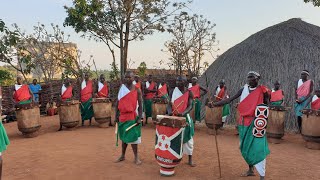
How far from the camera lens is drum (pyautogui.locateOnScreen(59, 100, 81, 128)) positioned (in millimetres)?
9047

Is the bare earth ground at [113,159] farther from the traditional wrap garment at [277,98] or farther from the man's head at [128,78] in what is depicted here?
the man's head at [128,78]

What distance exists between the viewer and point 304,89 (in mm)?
8156

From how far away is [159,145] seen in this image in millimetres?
4996

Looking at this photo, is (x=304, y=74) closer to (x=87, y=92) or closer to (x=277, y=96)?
(x=277, y=96)

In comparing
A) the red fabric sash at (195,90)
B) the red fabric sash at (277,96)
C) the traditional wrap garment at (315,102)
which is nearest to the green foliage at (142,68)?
the red fabric sash at (195,90)

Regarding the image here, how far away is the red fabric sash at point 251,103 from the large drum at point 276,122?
3.40 m

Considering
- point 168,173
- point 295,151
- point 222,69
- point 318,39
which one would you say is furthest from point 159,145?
point 318,39

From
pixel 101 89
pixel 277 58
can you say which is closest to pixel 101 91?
pixel 101 89

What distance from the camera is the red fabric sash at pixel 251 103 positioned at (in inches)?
183

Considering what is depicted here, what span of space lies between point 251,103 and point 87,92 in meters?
6.42

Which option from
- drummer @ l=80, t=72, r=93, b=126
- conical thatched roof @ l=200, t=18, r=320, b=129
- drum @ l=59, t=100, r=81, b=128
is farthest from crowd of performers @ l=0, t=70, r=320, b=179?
drummer @ l=80, t=72, r=93, b=126

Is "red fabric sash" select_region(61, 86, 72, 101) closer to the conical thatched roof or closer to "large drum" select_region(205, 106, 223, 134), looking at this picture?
"large drum" select_region(205, 106, 223, 134)

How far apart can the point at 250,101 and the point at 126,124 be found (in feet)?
7.04

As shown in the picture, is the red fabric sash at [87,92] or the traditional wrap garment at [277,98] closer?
the traditional wrap garment at [277,98]
